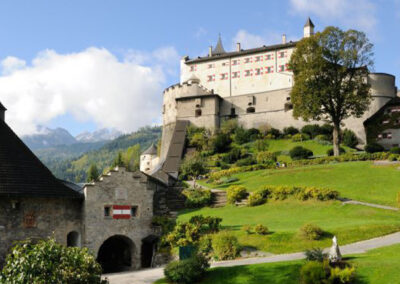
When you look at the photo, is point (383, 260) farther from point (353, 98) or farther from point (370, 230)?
point (353, 98)

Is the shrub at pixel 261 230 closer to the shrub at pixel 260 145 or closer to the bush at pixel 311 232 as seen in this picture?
the bush at pixel 311 232

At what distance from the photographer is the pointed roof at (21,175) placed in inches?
1043

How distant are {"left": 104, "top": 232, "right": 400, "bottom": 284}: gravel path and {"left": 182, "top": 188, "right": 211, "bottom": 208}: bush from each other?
15748 millimetres

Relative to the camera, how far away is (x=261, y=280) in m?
21.3

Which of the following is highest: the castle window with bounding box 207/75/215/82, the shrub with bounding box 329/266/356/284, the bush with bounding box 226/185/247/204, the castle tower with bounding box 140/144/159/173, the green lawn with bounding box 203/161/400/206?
the castle window with bounding box 207/75/215/82

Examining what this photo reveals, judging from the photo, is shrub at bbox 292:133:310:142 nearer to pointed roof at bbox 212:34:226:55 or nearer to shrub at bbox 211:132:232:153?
shrub at bbox 211:132:232:153

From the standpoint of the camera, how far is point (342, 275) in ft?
64.0

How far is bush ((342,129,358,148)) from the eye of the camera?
234ft

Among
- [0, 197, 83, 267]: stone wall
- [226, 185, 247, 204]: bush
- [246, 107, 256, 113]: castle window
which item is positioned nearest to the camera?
[0, 197, 83, 267]: stone wall

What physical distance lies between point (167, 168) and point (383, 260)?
49146mm

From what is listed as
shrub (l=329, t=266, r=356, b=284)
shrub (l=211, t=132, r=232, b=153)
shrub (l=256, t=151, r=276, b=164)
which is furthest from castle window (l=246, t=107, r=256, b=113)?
shrub (l=329, t=266, r=356, b=284)

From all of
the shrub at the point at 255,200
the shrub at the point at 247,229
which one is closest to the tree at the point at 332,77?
the shrub at the point at 255,200

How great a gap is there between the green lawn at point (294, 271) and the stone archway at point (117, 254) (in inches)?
342

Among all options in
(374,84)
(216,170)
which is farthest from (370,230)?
(374,84)
